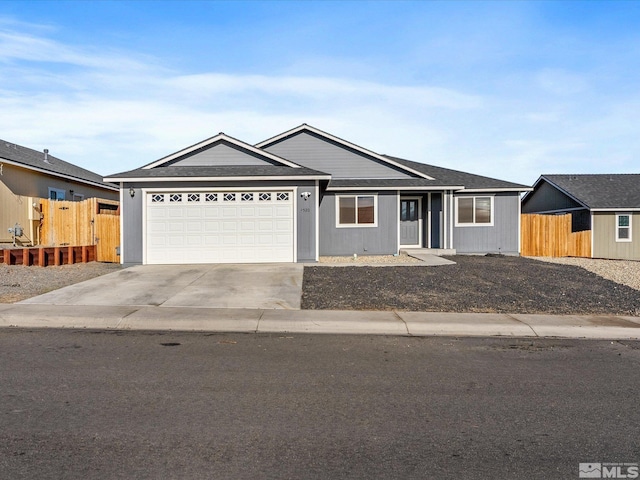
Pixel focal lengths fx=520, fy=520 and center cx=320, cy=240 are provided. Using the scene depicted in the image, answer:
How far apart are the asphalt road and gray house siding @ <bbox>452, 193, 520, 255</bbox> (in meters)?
15.2

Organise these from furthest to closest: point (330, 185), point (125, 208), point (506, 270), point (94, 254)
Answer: point (330, 185) → point (94, 254) → point (125, 208) → point (506, 270)

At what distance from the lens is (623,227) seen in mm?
27234

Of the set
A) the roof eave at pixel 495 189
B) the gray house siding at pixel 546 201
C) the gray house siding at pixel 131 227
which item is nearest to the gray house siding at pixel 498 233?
the roof eave at pixel 495 189

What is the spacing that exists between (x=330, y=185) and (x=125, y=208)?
8.04 metres

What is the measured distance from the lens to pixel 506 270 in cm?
1647

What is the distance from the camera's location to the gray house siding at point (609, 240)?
26.9 m

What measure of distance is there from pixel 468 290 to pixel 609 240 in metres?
18.2

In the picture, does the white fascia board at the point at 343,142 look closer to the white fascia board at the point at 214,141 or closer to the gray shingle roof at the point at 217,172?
the white fascia board at the point at 214,141

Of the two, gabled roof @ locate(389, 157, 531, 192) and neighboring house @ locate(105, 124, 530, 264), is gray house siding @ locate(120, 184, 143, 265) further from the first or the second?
gabled roof @ locate(389, 157, 531, 192)

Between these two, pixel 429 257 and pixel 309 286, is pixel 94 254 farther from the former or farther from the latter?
pixel 429 257

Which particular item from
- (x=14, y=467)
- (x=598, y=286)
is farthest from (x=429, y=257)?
(x=14, y=467)

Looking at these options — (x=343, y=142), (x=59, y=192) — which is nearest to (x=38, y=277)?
(x=59, y=192)

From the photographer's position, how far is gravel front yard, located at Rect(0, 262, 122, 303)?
39.8 ft

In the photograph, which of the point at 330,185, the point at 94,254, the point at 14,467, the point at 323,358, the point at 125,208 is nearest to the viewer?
the point at 14,467
